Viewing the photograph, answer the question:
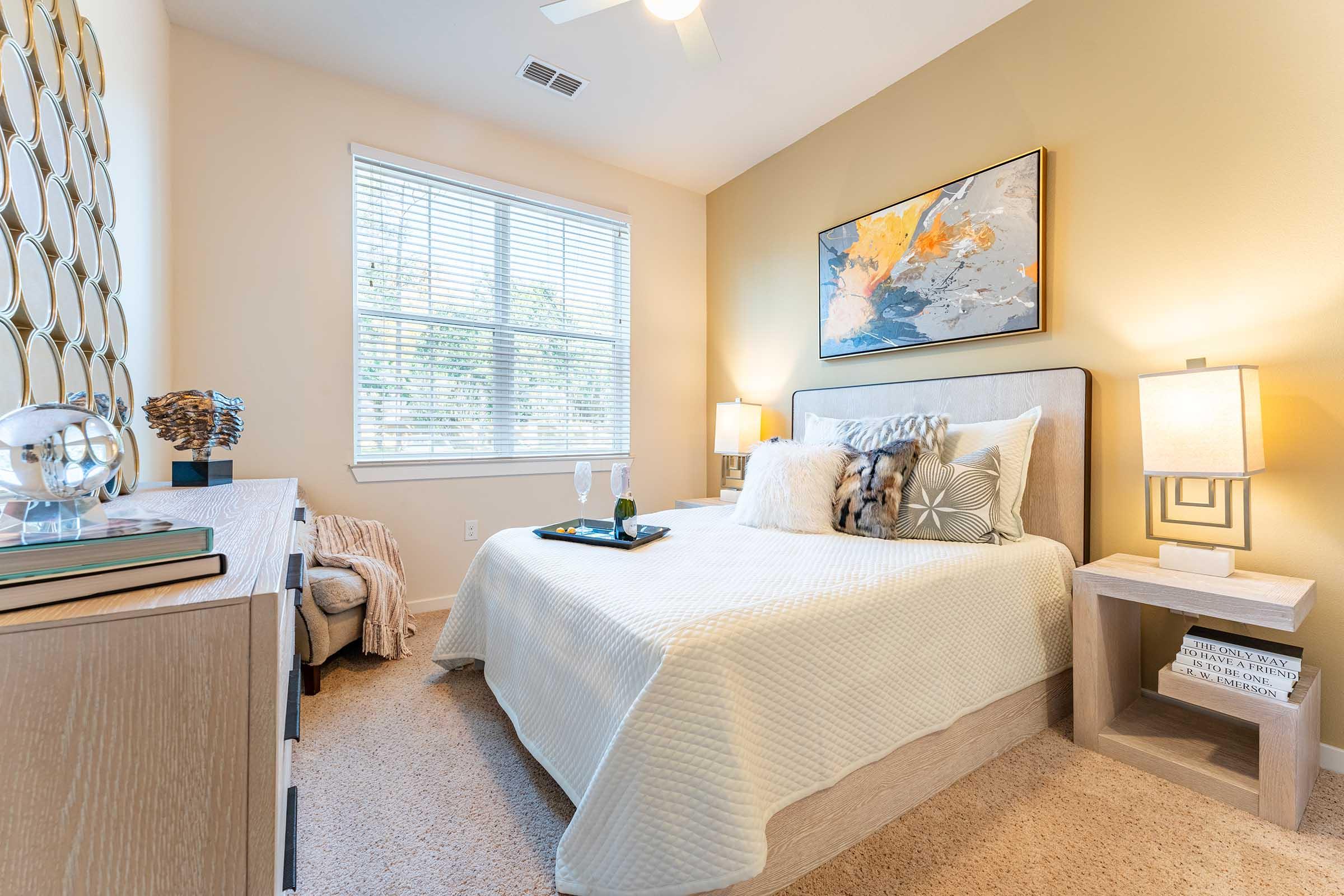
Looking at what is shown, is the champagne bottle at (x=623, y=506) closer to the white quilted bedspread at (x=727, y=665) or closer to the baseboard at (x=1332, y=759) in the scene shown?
the white quilted bedspread at (x=727, y=665)

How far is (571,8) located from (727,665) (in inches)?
87.1

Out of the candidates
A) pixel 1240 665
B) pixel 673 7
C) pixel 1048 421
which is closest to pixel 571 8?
pixel 673 7

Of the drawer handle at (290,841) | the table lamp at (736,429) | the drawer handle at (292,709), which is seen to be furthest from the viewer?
the table lamp at (736,429)

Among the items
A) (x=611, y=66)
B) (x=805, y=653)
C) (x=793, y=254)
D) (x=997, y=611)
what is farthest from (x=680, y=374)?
(x=805, y=653)

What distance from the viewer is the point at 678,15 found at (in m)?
2.09

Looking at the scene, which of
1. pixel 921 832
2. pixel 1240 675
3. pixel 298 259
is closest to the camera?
pixel 921 832

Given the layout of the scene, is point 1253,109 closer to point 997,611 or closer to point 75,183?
point 997,611

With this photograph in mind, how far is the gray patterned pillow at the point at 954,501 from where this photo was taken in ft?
6.56

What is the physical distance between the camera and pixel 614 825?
1093 mm

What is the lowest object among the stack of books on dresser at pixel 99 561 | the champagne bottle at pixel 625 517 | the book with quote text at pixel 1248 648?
the book with quote text at pixel 1248 648

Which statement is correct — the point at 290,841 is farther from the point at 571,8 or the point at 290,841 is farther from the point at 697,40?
the point at 697,40

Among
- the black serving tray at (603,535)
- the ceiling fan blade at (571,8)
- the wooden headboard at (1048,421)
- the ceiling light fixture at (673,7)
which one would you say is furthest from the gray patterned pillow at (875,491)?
the ceiling fan blade at (571,8)

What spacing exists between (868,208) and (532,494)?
2.52 metres

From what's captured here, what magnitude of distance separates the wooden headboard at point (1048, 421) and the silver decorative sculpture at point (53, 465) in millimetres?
2707
